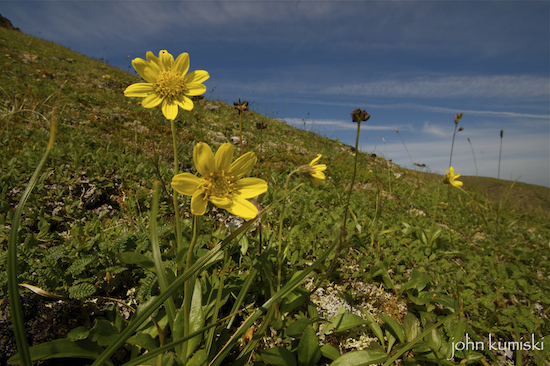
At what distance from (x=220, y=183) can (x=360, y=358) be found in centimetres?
141

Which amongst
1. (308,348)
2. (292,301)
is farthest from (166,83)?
(308,348)

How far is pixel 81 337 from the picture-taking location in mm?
1407

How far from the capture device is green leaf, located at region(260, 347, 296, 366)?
1.50m

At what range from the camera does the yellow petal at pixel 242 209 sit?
114cm

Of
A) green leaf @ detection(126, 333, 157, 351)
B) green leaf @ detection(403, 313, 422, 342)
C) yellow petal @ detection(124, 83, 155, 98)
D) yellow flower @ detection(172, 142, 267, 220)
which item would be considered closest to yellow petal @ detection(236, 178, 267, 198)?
yellow flower @ detection(172, 142, 267, 220)

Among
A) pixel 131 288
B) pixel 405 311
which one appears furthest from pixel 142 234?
pixel 405 311

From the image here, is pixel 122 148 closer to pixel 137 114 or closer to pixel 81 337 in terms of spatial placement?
pixel 137 114

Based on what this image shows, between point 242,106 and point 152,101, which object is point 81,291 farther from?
point 242,106

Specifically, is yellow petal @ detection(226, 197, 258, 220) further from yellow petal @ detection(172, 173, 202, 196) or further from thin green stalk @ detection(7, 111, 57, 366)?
thin green stalk @ detection(7, 111, 57, 366)

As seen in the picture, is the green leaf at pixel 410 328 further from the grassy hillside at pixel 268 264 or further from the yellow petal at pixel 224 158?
the yellow petal at pixel 224 158

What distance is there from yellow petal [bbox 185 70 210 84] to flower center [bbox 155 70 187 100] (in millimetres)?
54

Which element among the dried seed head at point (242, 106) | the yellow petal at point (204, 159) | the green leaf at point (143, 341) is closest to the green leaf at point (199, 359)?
the green leaf at point (143, 341)

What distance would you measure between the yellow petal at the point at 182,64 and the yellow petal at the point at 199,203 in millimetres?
837

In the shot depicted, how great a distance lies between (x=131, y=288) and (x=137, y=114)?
5.46 metres
